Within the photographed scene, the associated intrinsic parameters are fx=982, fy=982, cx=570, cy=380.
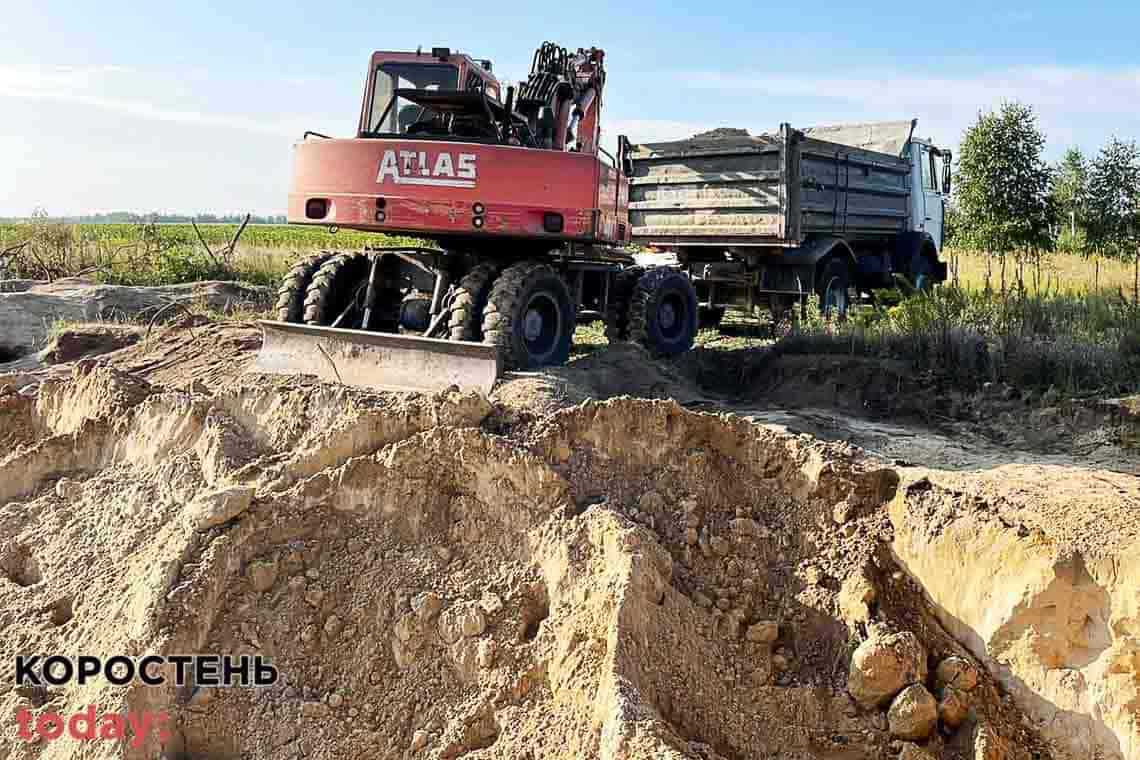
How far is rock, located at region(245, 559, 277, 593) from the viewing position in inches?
152

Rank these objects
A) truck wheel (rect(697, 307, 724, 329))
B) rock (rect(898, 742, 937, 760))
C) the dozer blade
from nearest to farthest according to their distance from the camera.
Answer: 1. rock (rect(898, 742, 937, 760))
2. the dozer blade
3. truck wheel (rect(697, 307, 724, 329))

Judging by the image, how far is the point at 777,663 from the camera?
359cm

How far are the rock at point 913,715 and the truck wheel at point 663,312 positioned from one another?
5.72m

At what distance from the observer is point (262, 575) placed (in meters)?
3.86

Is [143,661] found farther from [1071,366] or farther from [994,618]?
[1071,366]

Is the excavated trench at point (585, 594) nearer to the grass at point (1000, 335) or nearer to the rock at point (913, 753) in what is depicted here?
the rock at point (913, 753)

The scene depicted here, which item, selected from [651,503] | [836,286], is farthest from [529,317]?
[836,286]

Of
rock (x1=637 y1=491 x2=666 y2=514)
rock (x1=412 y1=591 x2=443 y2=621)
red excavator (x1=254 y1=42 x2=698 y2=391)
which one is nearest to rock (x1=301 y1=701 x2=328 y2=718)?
rock (x1=412 y1=591 x2=443 y2=621)

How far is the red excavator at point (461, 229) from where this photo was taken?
22.5 feet

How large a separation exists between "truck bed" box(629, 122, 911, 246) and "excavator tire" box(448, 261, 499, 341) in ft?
15.0

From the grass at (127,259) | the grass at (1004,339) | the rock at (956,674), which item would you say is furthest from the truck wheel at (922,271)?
the rock at (956,674)

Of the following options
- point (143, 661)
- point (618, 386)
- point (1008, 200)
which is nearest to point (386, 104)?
point (618, 386)

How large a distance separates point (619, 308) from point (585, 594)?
5.68m

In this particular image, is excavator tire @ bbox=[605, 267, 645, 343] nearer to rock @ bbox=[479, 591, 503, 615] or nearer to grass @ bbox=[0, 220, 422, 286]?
rock @ bbox=[479, 591, 503, 615]
